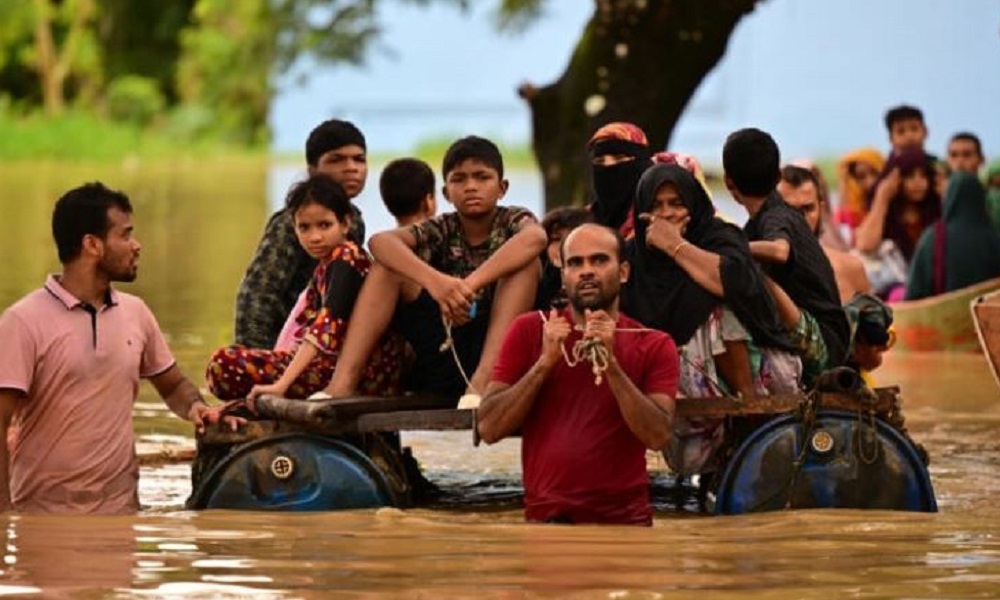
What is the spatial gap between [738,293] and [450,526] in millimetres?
1340

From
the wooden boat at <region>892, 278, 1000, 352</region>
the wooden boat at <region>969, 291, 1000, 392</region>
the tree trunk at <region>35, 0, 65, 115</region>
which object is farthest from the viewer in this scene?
the tree trunk at <region>35, 0, 65, 115</region>

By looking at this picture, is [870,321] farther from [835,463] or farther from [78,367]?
[78,367]

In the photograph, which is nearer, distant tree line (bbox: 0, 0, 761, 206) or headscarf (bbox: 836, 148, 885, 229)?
headscarf (bbox: 836, 148, 885, 229)

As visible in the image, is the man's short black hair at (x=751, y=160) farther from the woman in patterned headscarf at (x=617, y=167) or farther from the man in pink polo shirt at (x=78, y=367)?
the man in pink polo shirt at (x=78, y=367)

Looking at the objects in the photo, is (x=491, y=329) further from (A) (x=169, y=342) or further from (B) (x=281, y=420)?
(A) (x=169, y=342)

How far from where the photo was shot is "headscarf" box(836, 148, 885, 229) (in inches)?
757

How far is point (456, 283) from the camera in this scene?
1059cm

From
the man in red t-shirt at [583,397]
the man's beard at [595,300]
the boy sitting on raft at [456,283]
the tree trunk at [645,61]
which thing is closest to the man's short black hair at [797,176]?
the boy sitting on raft at [456,283]

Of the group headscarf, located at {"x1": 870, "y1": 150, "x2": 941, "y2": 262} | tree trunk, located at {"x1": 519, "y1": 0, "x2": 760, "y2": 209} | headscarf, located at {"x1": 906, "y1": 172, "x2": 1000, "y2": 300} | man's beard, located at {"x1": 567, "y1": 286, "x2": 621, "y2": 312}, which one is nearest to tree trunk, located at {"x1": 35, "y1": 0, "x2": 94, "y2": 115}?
tree trunk, located at {"x1": 519, "y1": 0, "x2": 760, "y2": 209}

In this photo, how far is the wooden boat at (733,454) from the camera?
10.4m

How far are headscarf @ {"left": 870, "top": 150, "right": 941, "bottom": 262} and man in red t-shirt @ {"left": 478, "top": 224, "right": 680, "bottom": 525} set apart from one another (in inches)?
347

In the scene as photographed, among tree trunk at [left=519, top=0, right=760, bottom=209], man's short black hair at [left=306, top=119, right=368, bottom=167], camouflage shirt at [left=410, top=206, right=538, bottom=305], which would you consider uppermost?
tree trunk at [left=519, top=0, right=760, bottom=209]

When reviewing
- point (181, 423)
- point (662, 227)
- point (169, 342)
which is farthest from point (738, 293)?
point (169, 342)

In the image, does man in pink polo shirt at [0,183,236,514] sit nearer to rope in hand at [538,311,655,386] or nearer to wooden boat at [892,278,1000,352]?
rope in hand at [538,311,655,386]
